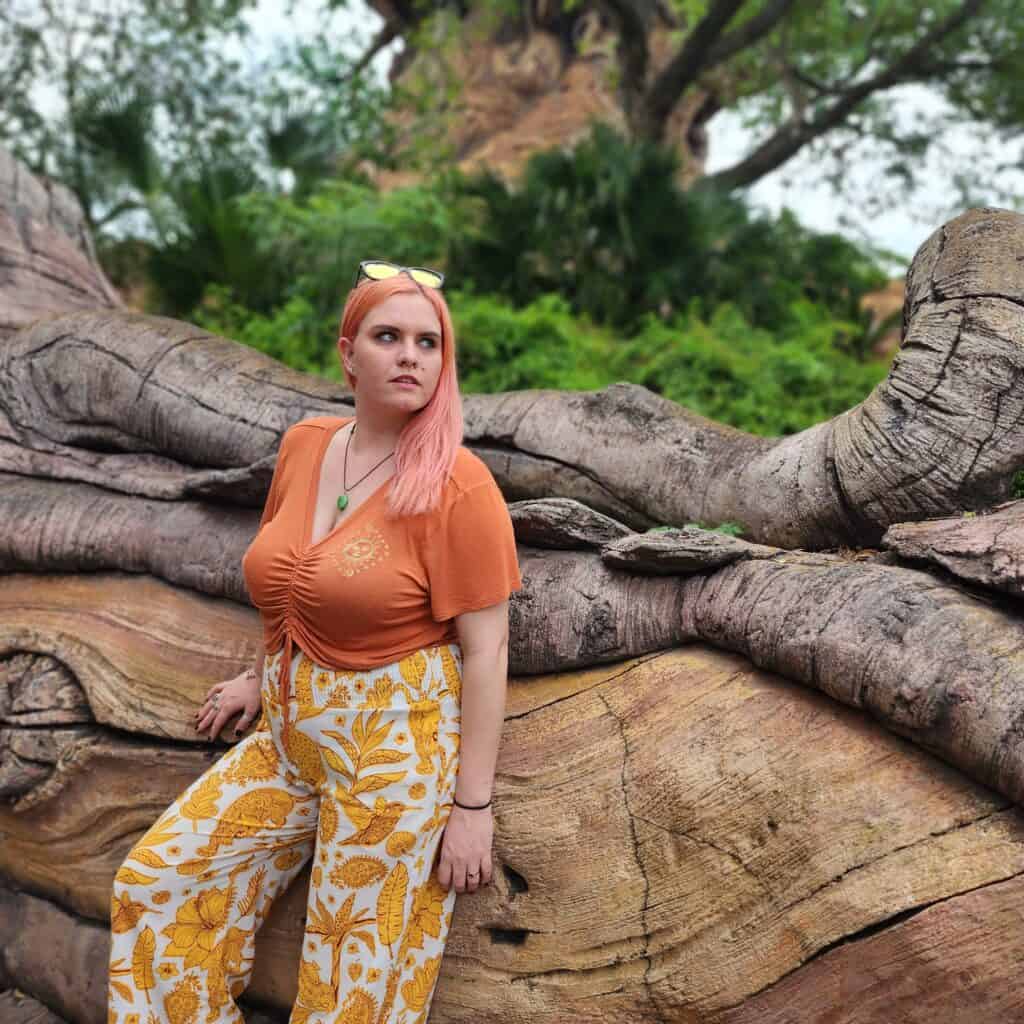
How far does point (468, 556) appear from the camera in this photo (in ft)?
6.61

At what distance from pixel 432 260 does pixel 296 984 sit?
7.57 m

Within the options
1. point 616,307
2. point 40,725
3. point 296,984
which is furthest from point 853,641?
point 616,307

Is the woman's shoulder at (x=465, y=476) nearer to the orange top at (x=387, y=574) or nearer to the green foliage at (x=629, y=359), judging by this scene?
the orange top at (x=387, y=574)

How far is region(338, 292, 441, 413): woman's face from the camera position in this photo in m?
2.08

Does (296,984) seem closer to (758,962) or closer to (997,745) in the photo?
(758,962)

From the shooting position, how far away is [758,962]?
2.00 metres

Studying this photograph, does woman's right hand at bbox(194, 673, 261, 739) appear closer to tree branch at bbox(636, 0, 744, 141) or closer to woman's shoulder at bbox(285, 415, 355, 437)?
woman's shoulder at bbox(285, 415, 355, 437)

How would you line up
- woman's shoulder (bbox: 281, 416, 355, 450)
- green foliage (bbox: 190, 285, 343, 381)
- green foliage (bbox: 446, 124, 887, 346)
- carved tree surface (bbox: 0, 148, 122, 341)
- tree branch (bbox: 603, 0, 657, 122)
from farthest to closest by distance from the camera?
1. tree branch (bbox: 603, 0, 657, 122)
2. green foliage (bbox: 446, 124, 887, 346)
3. green foliage (bbox: 190, 285, 343, 381)
4. carved tree surface (bbox: 0, 148, 122, 341)
5. woman's shoulder (bbox: 281, 416, 355, 450)

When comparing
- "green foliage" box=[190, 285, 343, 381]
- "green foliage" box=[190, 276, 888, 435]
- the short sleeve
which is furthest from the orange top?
"green foliage" box=[190, 285, 343, 381]

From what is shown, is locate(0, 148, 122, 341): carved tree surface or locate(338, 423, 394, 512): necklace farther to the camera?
locate(0, 148, 122, 341): carved tree surface

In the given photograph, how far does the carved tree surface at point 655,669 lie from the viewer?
76.0 inches

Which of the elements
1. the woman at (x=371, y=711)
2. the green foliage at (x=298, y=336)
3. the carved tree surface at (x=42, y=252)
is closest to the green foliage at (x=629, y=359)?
the green foliage at (x=298, y=336)

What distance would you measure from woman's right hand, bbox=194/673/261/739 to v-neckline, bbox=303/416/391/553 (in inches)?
26.3

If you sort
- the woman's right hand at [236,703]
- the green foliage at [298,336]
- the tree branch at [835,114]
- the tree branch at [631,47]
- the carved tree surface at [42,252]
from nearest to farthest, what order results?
the woman's right hand at [236,703]
the carved tree surface at [42,252]
the green foliage at [298,336]
the tree branch at [631,47]
the tree branch at [835,114]
